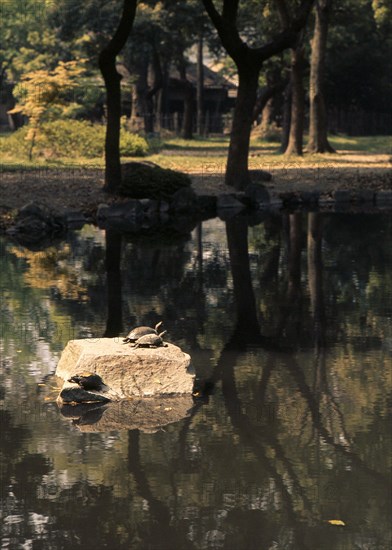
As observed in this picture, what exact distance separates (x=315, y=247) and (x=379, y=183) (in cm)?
1462

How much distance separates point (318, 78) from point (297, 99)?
6.58 feet

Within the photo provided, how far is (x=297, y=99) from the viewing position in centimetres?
4759

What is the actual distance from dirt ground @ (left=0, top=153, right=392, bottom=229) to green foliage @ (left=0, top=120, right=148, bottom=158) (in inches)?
264

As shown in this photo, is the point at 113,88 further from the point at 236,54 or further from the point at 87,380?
the point at 87,380

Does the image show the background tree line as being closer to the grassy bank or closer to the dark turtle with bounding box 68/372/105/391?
the grassy bank

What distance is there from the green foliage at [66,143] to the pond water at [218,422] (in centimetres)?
2737

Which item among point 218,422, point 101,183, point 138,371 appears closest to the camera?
point 218,422

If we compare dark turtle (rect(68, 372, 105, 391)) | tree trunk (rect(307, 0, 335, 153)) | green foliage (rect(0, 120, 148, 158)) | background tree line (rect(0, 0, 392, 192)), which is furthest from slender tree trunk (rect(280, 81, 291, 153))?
dark turtle (rect(68, 372, 105, 391))

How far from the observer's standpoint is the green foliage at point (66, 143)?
4559 cm

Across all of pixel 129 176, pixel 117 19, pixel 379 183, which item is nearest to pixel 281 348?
pixel 129 176

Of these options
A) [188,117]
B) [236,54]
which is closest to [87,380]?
[236,54]

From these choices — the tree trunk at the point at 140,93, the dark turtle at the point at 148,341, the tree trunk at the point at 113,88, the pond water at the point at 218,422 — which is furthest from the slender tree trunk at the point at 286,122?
the dark turtle at the point at 148,341

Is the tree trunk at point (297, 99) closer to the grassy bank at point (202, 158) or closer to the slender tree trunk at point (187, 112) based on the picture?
the grassy bank at point (202, 158)

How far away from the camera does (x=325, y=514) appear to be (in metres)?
7.55
